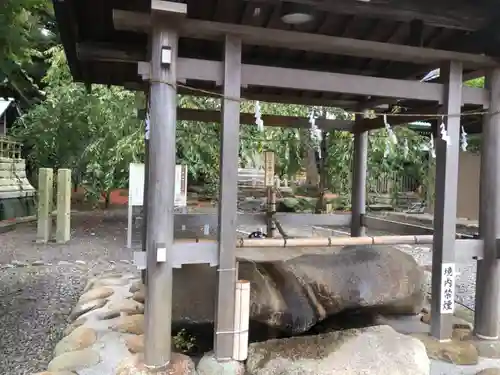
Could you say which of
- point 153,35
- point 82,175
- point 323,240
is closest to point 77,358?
point 323,240

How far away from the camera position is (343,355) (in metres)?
3.03

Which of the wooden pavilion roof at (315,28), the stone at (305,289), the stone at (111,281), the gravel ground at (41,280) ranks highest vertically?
the wooden pavilion roof at (315,28)

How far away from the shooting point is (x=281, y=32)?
3.26 metres

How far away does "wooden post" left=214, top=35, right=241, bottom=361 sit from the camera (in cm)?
310

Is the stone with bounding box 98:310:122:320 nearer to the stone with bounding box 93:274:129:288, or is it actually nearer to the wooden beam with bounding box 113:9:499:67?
the stone with bounding box 93:274:129:288

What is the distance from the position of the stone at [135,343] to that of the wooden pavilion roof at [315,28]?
7.82 feet

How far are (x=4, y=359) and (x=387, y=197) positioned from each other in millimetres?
13595

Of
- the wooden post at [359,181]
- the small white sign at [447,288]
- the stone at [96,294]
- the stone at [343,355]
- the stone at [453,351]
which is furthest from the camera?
the wooden post at [359,181]

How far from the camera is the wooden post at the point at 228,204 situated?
3.10 m

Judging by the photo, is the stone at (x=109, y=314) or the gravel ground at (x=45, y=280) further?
the stone at (x=109, y=314)

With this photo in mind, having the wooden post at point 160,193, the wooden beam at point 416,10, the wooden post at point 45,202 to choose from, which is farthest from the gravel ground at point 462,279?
the wooden post at point 45,202

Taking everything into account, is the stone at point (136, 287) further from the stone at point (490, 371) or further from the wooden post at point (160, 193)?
the stone at point (490, 371)

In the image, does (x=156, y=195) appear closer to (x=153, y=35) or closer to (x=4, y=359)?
(x=153, y=35)

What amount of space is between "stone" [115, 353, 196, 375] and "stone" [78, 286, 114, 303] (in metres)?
1.79
